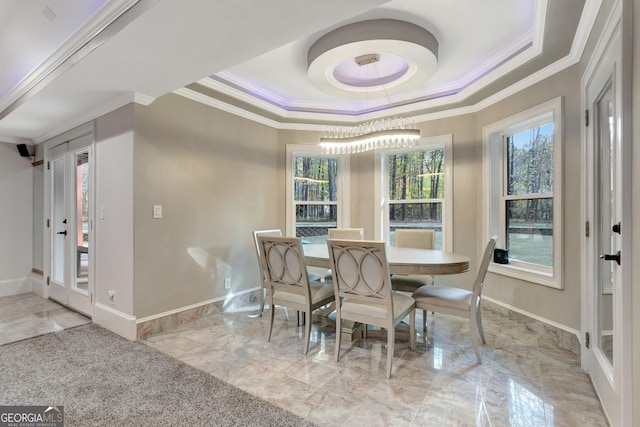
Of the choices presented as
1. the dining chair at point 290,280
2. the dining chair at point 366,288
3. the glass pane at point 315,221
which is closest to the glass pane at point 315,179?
the glass pane at point 315,221

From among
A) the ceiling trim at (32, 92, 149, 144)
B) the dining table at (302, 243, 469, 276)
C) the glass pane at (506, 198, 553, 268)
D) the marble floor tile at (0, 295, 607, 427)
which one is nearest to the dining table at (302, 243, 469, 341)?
the dining table at (302, 243, 469, 276)

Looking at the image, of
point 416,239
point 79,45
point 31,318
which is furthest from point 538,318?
point 31,318

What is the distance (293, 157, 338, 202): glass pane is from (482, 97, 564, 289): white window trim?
2054 millimetres

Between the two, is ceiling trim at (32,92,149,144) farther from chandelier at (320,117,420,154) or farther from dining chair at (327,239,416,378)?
dining chair at (327,239,416,378)

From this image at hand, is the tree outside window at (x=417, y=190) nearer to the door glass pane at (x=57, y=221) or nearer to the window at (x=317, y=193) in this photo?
the window at (x=317, y=193)

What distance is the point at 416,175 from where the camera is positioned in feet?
13.7

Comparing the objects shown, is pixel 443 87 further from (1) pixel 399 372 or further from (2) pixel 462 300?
(1) pixel 399 372

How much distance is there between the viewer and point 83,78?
2340 millimetres

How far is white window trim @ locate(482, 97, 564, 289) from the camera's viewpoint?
8.63 ft

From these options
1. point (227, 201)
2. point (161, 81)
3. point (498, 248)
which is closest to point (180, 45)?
point (161, 81)

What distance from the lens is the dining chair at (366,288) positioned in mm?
2082

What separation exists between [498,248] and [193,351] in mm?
3284

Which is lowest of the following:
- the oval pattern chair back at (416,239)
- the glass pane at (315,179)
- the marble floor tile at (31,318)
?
the marble floor tile at (31,318)

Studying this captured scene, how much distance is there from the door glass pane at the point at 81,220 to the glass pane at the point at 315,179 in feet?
8.36
